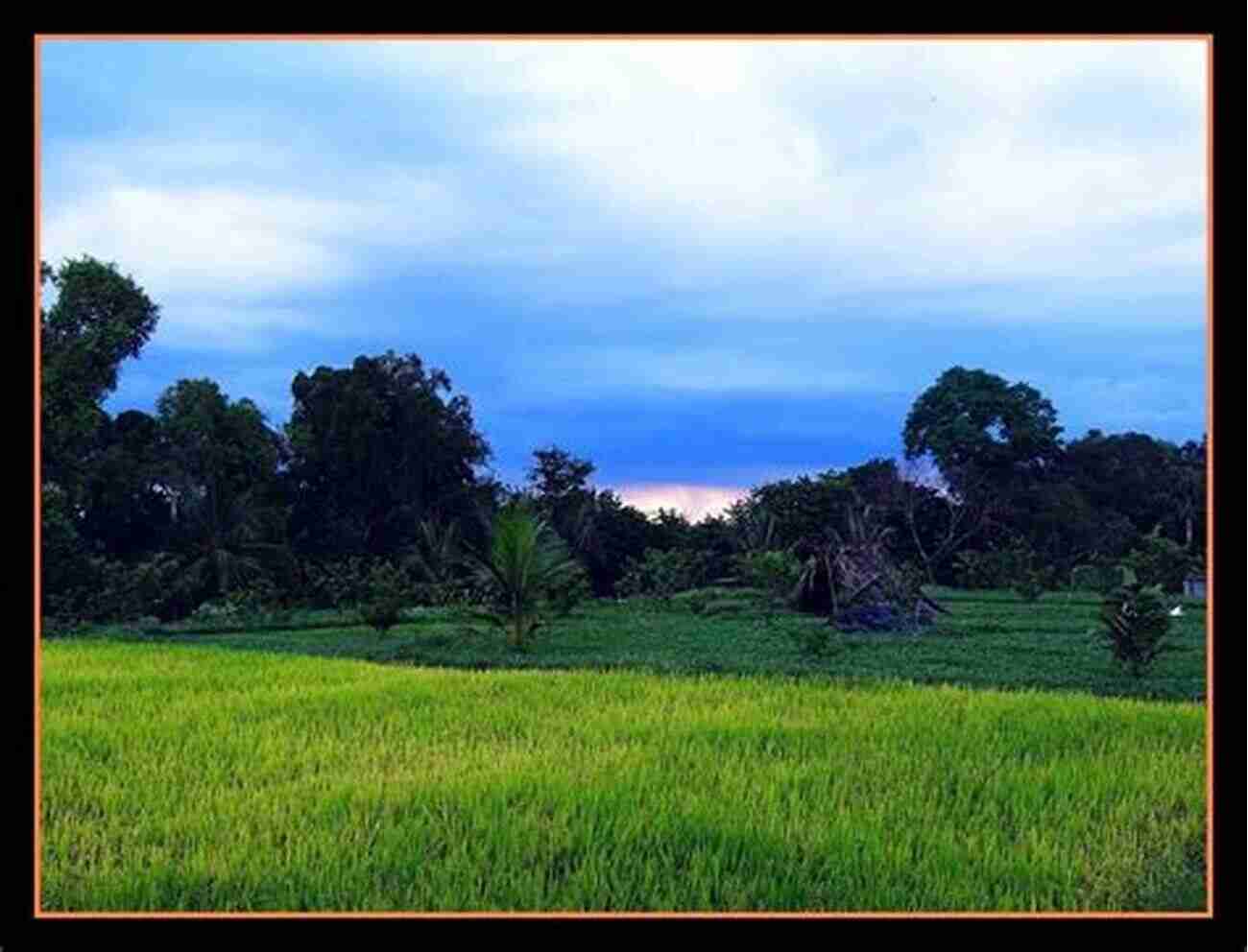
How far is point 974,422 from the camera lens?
427 centimetres

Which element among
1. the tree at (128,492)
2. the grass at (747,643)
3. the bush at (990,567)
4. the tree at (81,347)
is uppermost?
the tree at (81,347)

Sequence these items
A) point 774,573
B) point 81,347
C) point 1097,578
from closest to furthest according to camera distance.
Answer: point 81,347 < point 1097,578 < point 774,573

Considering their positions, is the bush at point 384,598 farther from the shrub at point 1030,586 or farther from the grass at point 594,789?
the shrub at point 1030,586

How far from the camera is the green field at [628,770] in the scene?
12.5 feet

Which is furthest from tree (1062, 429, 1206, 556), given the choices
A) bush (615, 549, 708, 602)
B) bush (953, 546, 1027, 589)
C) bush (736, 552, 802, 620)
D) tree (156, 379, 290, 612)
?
tree (156, 379, 290, 612)

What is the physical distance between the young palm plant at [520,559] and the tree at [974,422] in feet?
3.58

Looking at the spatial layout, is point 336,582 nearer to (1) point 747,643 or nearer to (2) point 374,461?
(2) point 374,461

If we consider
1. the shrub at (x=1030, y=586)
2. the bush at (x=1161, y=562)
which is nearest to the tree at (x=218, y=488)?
the shrub at (x=1030, y=586)

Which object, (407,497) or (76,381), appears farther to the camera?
(407,497)

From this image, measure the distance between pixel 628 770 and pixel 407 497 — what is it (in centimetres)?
108

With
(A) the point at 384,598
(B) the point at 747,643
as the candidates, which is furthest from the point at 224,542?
(B) the point at 747,643

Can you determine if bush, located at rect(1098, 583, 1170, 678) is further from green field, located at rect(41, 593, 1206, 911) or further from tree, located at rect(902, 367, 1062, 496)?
tree, located at rect(902, 367, 1062, 496)

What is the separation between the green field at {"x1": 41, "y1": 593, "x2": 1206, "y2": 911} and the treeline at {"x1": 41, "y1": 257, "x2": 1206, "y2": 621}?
0.52ft

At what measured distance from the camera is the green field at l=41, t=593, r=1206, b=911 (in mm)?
3818
